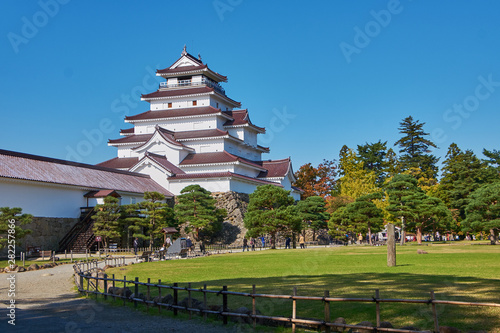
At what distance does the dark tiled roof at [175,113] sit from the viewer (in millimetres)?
53919

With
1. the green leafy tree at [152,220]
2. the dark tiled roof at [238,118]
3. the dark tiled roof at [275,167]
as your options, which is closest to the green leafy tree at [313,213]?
the dark tiled roof at [275,167]

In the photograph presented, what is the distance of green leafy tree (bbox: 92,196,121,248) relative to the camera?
34250 millimetres

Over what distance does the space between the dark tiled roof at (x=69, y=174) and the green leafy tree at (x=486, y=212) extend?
90.7ft

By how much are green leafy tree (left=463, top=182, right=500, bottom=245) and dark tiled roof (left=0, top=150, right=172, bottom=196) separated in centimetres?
2766

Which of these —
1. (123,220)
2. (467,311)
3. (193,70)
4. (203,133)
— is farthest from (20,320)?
(193,70)

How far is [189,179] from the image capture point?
48781 millimetres

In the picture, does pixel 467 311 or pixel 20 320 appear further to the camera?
pixel 20 320

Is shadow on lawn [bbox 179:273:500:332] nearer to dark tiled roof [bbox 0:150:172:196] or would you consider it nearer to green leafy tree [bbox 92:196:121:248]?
green leafy tree [bbox 92:196:121:248]

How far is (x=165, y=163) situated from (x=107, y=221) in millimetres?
15754

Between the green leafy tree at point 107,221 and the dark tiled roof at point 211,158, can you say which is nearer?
the green leafy tree at point 107,221

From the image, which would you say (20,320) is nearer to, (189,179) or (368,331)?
(368,331)

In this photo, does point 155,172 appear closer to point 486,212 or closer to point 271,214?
point 271,214

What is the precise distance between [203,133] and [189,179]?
672cm

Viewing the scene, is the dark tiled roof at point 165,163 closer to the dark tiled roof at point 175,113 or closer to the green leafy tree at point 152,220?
the dark tiled roof at point 175,113
